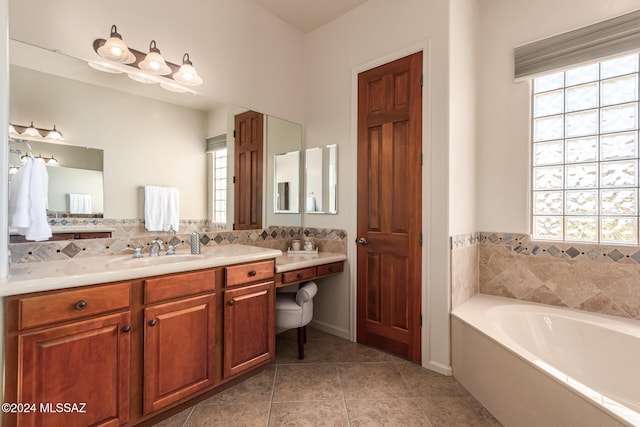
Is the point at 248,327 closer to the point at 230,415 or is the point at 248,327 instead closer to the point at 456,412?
the point at 230,415

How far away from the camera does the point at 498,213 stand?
8.54 ft

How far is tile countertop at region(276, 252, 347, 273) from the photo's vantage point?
234 centimetres

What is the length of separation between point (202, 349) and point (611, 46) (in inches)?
134

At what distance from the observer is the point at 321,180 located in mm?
3035

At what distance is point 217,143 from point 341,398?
2.14 m

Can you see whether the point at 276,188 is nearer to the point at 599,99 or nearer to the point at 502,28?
the point at 502,28

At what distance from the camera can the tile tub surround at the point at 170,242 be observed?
5.66 feet

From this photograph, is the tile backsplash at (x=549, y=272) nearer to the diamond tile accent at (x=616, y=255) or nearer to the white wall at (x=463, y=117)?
the diamond tile accent at (x=616, y=255)

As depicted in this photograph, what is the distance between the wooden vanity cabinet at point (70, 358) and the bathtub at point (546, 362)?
2.04m

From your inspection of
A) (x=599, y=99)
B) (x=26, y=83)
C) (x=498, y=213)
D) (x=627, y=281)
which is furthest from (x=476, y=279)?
(x=26, y=83)

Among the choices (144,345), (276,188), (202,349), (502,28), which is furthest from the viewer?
(276,188)

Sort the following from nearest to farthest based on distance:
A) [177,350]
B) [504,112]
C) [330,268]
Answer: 1. [177,350]
2. [504,112]
3. [330,268]

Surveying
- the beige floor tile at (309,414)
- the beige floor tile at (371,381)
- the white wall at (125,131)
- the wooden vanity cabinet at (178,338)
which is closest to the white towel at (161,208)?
the white wall at (125,131)

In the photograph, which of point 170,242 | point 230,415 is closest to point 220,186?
point 170,242
